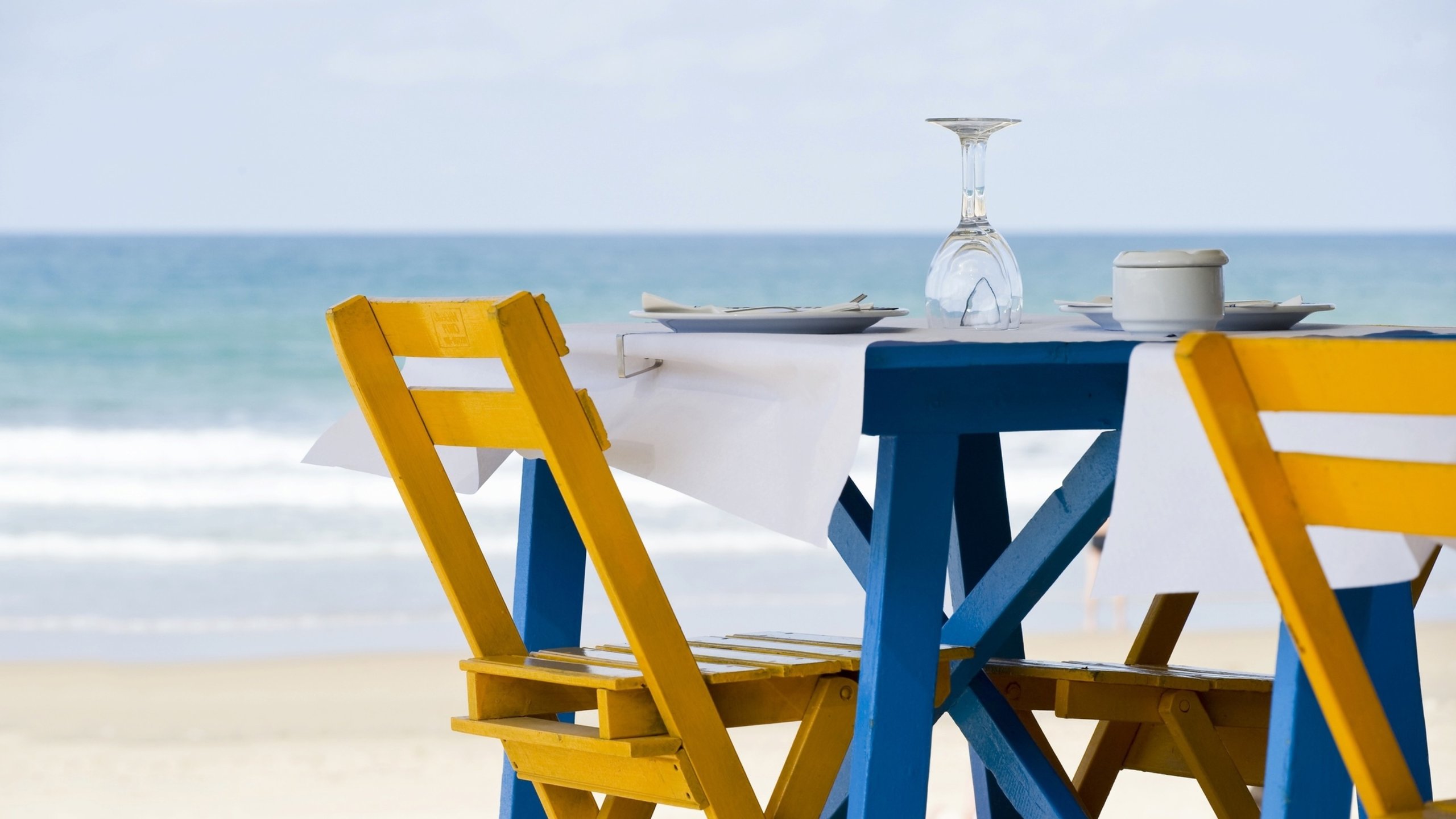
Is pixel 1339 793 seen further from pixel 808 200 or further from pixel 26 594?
pixel 808 200

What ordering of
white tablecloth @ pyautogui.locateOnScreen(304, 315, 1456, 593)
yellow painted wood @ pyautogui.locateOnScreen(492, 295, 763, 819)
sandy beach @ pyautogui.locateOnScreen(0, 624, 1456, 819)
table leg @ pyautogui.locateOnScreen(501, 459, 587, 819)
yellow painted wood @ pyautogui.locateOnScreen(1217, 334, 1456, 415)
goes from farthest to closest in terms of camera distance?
sandy beach @ pyautogui.locateOnScreen(0, 624, 1456, 819) < table leg @ pyautogui.locateOnScreen(501, 459, 587, 819) < yellow painted wood @ pyautogui.locateOnScreen(492, 295, 763, 819) < white tablecloth @ pyautogui.locateOnScreen(304, 315, 1456, 593) < yellow painted wood @ pyautogui.locateOnScreen(1217, 334, 1456, 415)

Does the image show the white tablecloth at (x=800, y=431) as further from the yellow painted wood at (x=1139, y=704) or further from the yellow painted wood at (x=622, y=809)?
the yellow painted wood at (x=1139, y=704)

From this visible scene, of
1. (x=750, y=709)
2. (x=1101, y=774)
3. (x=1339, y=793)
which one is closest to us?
(x=1339, y=793)

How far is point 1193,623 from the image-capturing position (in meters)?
6.70

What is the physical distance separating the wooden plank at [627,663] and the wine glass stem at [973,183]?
1.92 ft

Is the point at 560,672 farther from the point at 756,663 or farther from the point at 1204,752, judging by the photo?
the point at 1204,752

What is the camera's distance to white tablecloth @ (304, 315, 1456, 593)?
1.26 metres

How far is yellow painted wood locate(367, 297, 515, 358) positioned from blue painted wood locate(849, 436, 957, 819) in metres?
0.37

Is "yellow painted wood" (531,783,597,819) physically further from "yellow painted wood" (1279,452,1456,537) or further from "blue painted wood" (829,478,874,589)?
"yellow painted wood" (1279,452,1456,537)

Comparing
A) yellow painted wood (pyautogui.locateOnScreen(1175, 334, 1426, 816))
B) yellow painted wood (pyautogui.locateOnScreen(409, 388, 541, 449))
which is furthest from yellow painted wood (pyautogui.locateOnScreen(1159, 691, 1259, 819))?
yellow painted wood (pyautogui.locateOnScreen(1175, 334, 1426, 816))

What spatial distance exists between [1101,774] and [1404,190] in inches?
859

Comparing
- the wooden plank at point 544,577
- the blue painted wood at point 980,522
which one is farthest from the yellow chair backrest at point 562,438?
the blue painted wood at point 980,522

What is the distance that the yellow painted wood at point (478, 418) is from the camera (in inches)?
62.1

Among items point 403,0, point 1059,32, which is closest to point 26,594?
point 403,0
